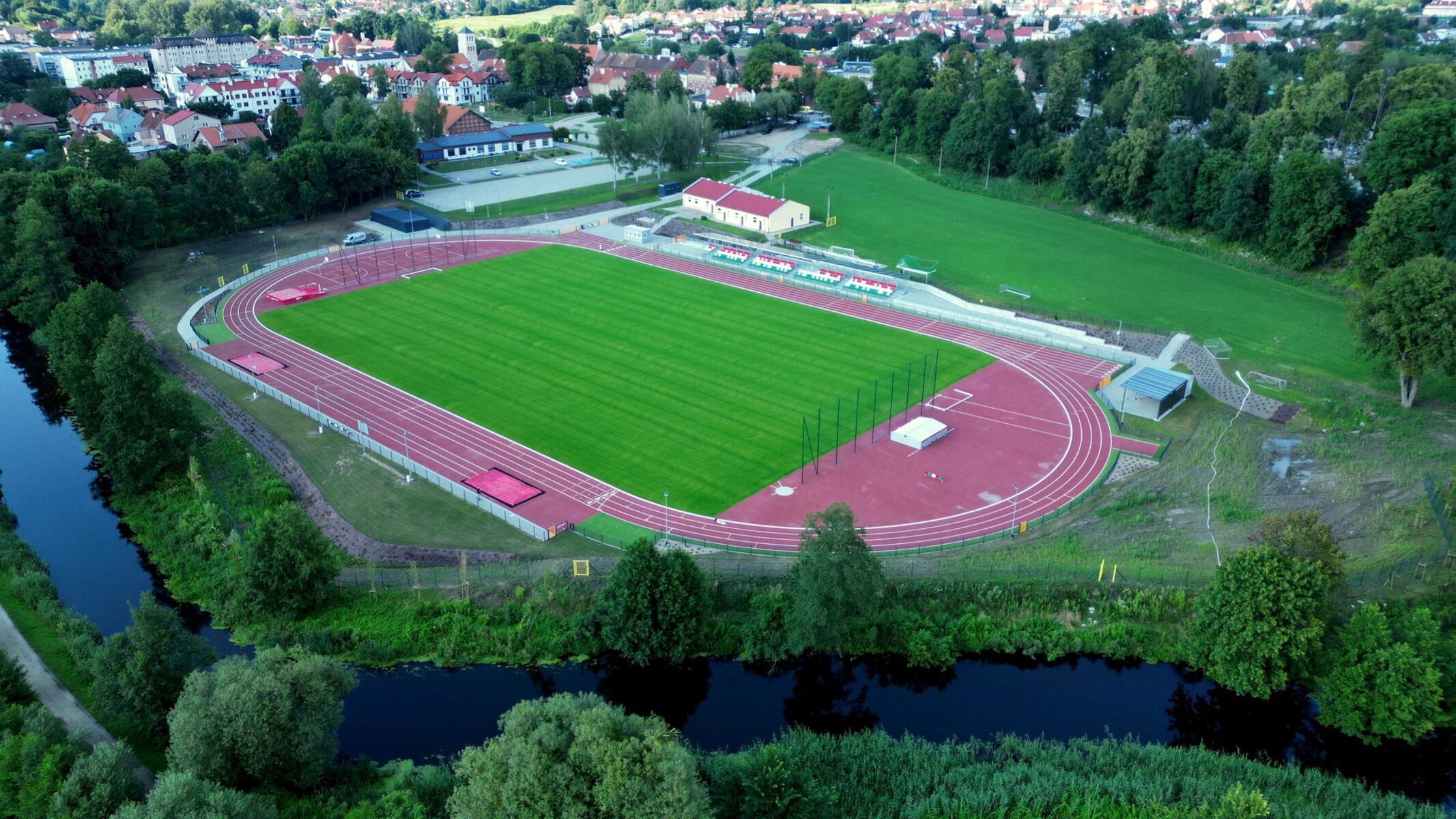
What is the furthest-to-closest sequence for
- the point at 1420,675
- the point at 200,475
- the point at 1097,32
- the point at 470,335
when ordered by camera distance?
1. the point at 1097,32
2. the point at 470,335
3. the point at 200,475
4. the point at 1420,675

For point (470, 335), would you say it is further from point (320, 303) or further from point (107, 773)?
point (107, 773)

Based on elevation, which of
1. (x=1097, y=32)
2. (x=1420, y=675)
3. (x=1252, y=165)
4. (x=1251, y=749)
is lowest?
(x=1251, y=749)

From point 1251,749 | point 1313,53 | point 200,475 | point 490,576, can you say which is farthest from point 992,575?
point 1313,53

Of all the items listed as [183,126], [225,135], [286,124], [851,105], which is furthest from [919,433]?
[183,126]

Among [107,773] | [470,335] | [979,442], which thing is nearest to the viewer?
[107,773]

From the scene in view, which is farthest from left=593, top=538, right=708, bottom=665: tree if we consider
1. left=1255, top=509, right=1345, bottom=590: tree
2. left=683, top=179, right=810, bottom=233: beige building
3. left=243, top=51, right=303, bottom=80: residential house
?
left=243, top=51, right=303, bottom=80: residential house

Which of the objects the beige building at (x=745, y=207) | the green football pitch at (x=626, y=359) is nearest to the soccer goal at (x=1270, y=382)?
the green football pitch at (x=626, y=359)

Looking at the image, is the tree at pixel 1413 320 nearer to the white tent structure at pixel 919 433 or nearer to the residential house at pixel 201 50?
the white tent structure at pixel 919 433
